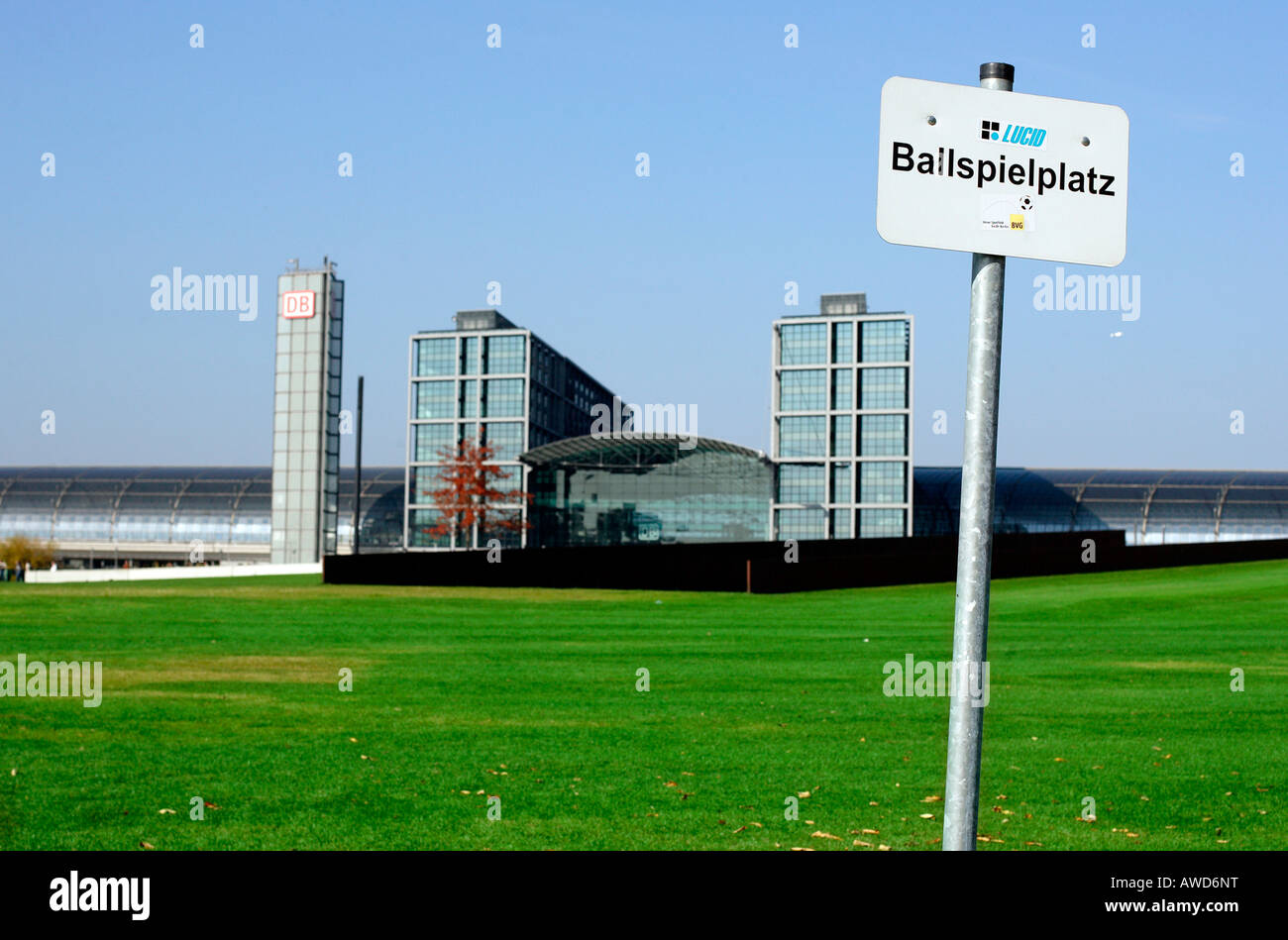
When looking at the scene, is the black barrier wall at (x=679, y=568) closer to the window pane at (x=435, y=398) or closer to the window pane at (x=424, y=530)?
the window pane at (x=424, y=530)

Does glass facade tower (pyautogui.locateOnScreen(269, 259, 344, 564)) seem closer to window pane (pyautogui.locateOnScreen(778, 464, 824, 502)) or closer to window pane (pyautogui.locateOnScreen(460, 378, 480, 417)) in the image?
window pane (pyautogui.locateOnScreen(460, 378, 480, 417))

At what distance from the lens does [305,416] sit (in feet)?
264

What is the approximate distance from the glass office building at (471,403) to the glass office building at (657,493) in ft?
16.8

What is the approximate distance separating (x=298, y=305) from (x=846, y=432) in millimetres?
44797

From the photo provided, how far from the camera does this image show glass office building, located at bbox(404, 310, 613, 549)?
103 metres

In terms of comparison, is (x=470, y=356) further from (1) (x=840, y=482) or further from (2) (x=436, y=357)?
(1) (x=840, y=482)

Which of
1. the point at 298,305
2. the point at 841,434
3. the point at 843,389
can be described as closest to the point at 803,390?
the point at 843,389

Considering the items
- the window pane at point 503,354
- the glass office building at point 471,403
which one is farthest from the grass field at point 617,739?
the window pane at point 503,354

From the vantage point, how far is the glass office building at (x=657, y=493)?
313ft
